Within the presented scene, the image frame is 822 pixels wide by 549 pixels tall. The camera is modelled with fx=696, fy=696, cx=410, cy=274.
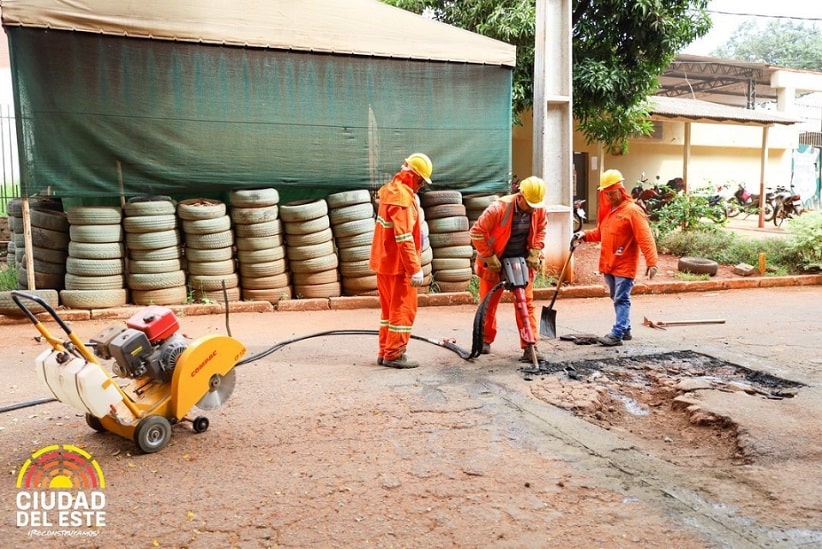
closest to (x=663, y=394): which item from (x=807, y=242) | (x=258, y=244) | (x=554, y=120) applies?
(x=258, y=244)

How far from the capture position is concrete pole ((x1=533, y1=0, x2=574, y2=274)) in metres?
9.73

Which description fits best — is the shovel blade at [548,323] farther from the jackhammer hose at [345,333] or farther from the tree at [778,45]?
the tree at [778,45]

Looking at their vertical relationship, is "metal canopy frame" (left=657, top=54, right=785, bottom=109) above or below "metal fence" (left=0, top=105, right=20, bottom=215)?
above

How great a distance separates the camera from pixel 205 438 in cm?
413

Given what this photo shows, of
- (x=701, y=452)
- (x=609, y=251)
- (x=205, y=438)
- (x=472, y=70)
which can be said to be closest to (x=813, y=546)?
(x=701, y=452)

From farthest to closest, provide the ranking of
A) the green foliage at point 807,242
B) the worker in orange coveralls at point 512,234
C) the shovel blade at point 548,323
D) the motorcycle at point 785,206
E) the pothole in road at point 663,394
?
the motorcycle at point 785,206 < the green foliage at point 807,242 < the shovel blade at point 548,323 < the worker in orange coveralls at point 512,234 < the pothole in road at point 663,394

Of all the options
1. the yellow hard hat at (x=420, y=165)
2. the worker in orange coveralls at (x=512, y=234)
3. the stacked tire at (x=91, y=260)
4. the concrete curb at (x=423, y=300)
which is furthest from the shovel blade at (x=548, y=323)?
the stacked tire at (x=91, y=260)

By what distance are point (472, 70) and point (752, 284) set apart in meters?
5.31

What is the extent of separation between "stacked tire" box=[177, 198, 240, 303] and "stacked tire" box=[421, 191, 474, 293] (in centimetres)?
259

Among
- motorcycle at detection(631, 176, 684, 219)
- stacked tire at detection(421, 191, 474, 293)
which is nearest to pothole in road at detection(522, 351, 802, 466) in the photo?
stacked tire at detection(421, 191, 474, 293)

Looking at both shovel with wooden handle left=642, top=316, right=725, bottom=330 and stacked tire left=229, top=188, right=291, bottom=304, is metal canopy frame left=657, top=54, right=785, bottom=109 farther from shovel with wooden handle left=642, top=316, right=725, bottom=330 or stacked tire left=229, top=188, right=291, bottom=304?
stacked tire left=229, top=188, right=291, bottom=304

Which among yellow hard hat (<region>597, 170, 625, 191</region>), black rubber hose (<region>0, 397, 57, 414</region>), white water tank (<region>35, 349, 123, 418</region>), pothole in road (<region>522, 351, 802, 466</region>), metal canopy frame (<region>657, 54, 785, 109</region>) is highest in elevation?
metal canopy frame (<region>657, 54, 785, 109</region>)

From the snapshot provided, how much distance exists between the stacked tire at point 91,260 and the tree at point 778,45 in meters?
45.7

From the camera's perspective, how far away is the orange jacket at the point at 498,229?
5961mm
